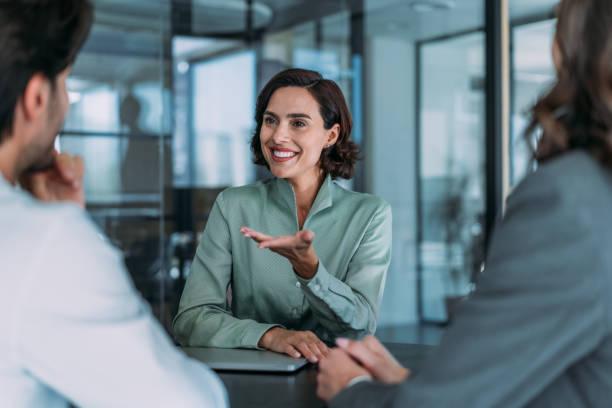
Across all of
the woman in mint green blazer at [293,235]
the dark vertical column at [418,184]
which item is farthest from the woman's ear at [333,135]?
the dark vertical column at [418,184]

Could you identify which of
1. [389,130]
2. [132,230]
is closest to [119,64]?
[132,230]

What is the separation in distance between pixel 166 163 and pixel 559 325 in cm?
466

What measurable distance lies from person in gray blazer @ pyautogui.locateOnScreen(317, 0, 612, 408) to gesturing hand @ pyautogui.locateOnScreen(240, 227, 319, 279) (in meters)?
0.66

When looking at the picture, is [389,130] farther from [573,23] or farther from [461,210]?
[573,23]

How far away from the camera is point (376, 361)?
4.37 ft

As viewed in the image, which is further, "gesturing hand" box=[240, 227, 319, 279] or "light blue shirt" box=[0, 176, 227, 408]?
"gesturing hand" box=[240, 227, 319, 279]

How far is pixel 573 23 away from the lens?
41.9 inches

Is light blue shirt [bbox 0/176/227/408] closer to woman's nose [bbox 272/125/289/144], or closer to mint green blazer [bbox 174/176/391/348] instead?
mint green blazer [bbox 174/176/391/348]

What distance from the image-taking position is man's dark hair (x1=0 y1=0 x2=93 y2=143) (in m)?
1.08

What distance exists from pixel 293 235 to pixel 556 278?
1.52m

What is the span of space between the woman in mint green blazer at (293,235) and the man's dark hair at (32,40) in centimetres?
94

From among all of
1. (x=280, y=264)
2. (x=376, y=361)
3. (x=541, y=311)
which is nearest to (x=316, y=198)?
(x=280, y=264)

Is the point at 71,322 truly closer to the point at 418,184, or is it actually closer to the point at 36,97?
the point at 36,97

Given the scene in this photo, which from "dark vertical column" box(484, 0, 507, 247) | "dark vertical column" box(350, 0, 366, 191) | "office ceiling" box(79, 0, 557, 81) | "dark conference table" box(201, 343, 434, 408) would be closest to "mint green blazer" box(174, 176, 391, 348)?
"dark conference table" box(201, 343, 434, 408)
